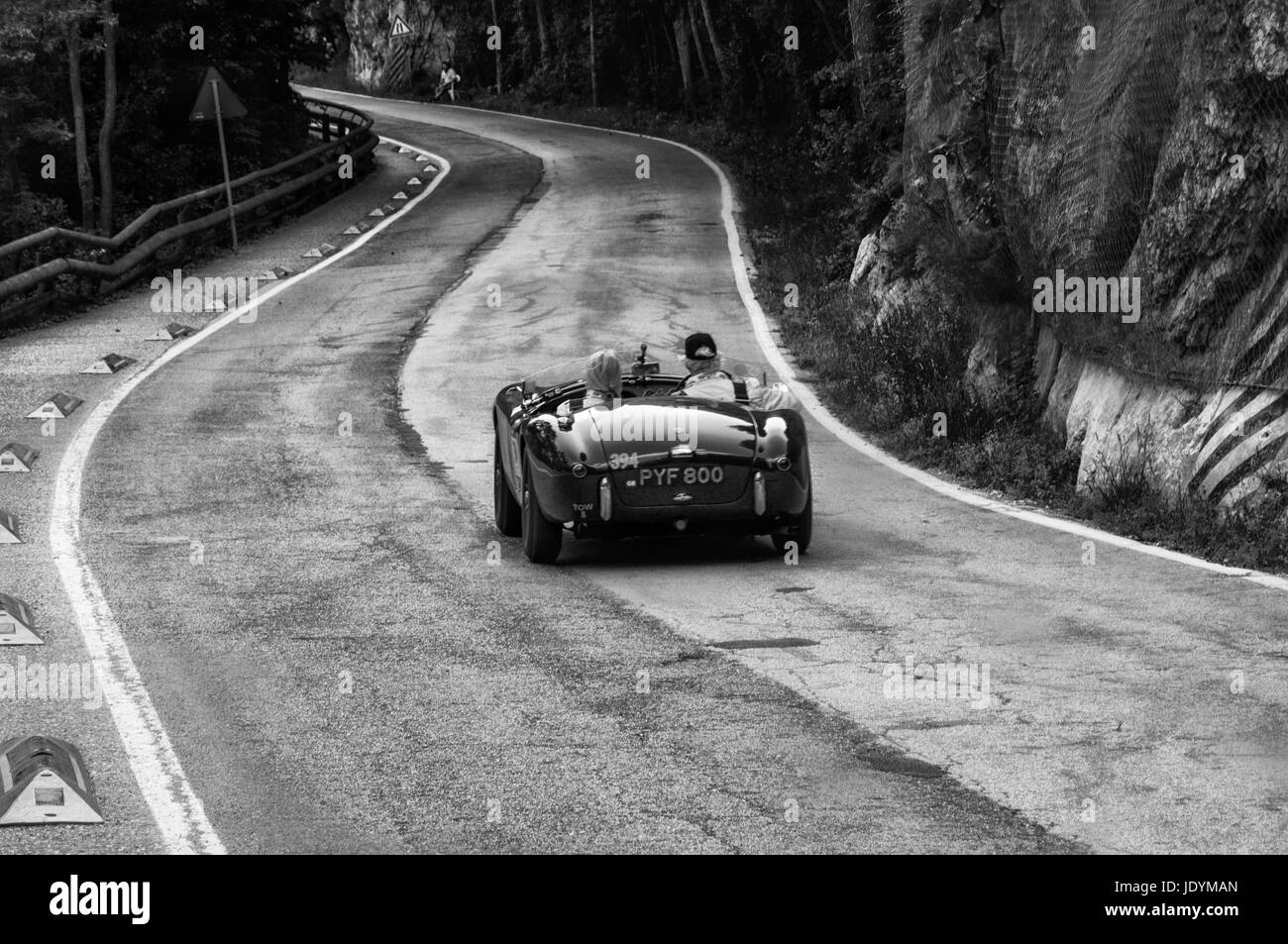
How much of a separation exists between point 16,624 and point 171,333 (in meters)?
15.0

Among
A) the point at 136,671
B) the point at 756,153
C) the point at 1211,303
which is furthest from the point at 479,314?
the point at 756,153

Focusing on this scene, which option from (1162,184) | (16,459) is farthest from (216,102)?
(1162,184)

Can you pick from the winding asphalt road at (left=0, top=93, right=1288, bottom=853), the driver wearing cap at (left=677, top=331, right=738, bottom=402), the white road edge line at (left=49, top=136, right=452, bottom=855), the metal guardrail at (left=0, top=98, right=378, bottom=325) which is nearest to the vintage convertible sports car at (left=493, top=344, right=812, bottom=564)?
the winding asphalt road at (left=0, top=93, right=1288, bottom=853)

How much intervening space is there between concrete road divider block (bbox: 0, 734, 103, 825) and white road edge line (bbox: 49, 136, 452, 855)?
23 centimetres

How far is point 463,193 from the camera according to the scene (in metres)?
39.4

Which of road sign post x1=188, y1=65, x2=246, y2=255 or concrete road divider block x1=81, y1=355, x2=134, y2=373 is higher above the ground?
road sign post x1=188, y1=65, x2=246, y2=255

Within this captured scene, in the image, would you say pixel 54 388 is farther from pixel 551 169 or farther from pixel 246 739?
pixel 551 169

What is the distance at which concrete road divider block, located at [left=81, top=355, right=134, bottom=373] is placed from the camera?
21.2 metres

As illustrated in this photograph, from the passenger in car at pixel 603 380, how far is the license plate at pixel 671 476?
817 millimetres

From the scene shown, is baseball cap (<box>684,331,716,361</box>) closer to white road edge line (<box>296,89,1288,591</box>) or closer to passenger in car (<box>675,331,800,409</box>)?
passenger in car (<box>675,331,800,409</box>)

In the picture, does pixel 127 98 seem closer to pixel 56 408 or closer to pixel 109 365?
pixel 109 365

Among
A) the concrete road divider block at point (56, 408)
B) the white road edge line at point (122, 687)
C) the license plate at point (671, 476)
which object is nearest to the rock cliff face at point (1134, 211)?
the license plate at point (671, 476)

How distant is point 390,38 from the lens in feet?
250

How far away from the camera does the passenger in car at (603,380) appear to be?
11.8 m
